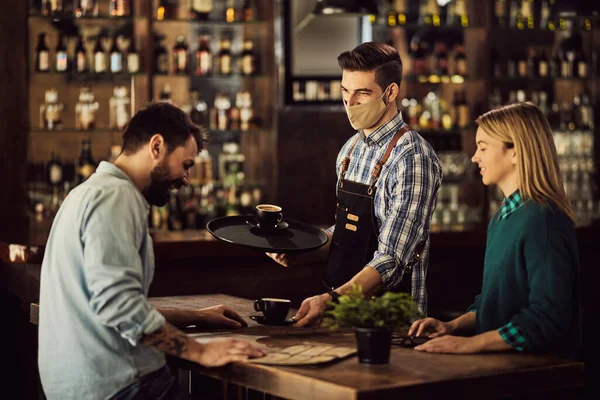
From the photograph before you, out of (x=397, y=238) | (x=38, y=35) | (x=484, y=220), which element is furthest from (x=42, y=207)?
(x=397, y=238)

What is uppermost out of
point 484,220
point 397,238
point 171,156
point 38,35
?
point 38,35

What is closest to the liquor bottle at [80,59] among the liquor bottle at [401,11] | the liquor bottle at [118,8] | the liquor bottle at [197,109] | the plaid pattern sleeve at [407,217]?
A: the liquor bottle at [118,8]

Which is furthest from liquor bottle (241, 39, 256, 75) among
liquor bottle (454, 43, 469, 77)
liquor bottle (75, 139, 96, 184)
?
liquor bottle (454, 43, 469, 77)

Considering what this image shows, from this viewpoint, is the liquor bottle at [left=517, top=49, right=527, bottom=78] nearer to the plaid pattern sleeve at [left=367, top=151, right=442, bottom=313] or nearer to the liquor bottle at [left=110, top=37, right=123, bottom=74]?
the liquor bottle at [left=110, top=37, right=123, bottom=74]

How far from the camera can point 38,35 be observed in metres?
6.11

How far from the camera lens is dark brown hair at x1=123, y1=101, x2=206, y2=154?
239cm

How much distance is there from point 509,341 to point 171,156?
991 millimetres

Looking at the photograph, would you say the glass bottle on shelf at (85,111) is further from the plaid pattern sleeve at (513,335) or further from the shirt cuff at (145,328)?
the plaid pattern sleeve at (513,335)

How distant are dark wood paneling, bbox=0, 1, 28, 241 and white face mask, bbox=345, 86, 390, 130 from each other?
275 centimetres

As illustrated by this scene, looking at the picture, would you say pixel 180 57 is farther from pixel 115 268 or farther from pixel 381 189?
pixel 115 268

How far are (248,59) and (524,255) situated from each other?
4394 millimetres

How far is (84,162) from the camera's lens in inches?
247

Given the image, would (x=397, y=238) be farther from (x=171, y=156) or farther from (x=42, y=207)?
(x=42, y=207)

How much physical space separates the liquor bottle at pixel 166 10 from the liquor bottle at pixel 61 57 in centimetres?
68
